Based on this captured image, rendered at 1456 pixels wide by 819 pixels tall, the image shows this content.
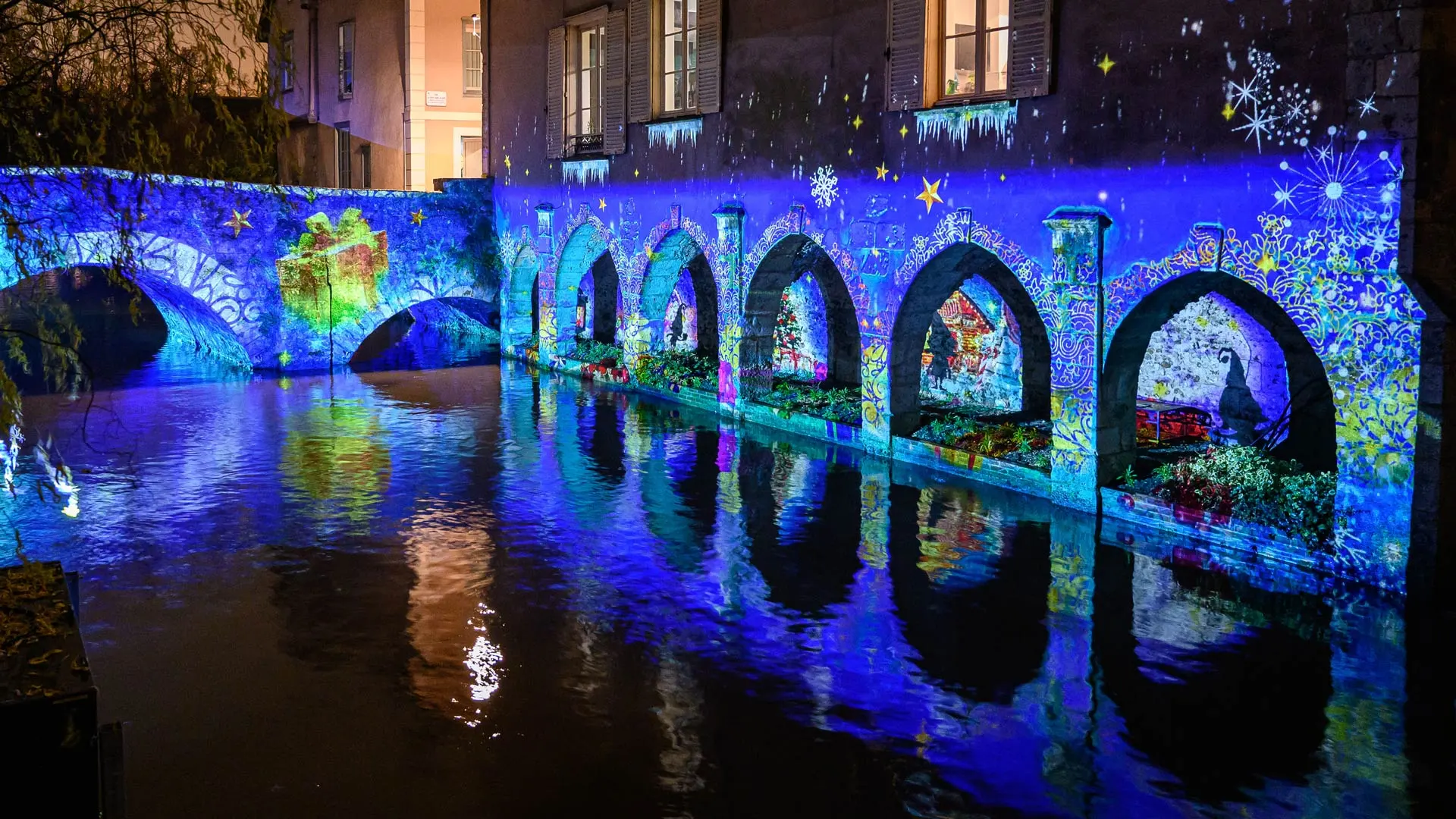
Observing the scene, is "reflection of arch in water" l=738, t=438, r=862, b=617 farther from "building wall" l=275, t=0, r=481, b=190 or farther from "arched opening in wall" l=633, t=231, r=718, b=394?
"building wall" l=275, t=0, r=481, b=190

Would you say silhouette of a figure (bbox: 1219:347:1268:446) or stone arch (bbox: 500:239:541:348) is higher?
stone arch (bbox: 500:239:541:348)

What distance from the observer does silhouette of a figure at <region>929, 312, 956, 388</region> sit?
1750 cm

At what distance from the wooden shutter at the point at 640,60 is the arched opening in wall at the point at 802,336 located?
3393 millimetres

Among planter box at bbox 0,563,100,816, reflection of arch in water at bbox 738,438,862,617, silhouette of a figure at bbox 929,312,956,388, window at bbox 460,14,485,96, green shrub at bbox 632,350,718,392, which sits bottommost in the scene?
reflection of arch in water at bbox 738,438,862,617

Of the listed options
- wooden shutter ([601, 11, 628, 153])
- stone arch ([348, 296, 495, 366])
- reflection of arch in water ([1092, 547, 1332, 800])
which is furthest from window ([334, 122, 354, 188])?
reflection of arch in water ([1092, 547, 1332, 800])

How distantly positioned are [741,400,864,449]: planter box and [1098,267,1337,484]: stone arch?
381 cm

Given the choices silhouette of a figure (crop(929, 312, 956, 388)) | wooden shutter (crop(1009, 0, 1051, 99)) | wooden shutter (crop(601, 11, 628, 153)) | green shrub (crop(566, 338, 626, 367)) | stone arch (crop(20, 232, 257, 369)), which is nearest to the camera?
wooden shutter (crop(1009, 0, 1051, 99))

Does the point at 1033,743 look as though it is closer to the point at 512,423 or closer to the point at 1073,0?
the point at 1073,0

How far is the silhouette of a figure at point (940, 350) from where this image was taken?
17.5 m

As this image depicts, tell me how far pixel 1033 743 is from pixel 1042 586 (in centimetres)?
297

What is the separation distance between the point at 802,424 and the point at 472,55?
16214 millimetres

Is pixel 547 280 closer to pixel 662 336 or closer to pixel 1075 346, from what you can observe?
pixel 662 336

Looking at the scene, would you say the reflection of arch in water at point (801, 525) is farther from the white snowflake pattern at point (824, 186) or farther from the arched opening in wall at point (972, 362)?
the white snowflake pattern at point (824, 186)

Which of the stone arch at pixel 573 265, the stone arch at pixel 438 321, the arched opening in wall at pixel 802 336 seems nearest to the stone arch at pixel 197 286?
the stone arch at pixel 438 321
